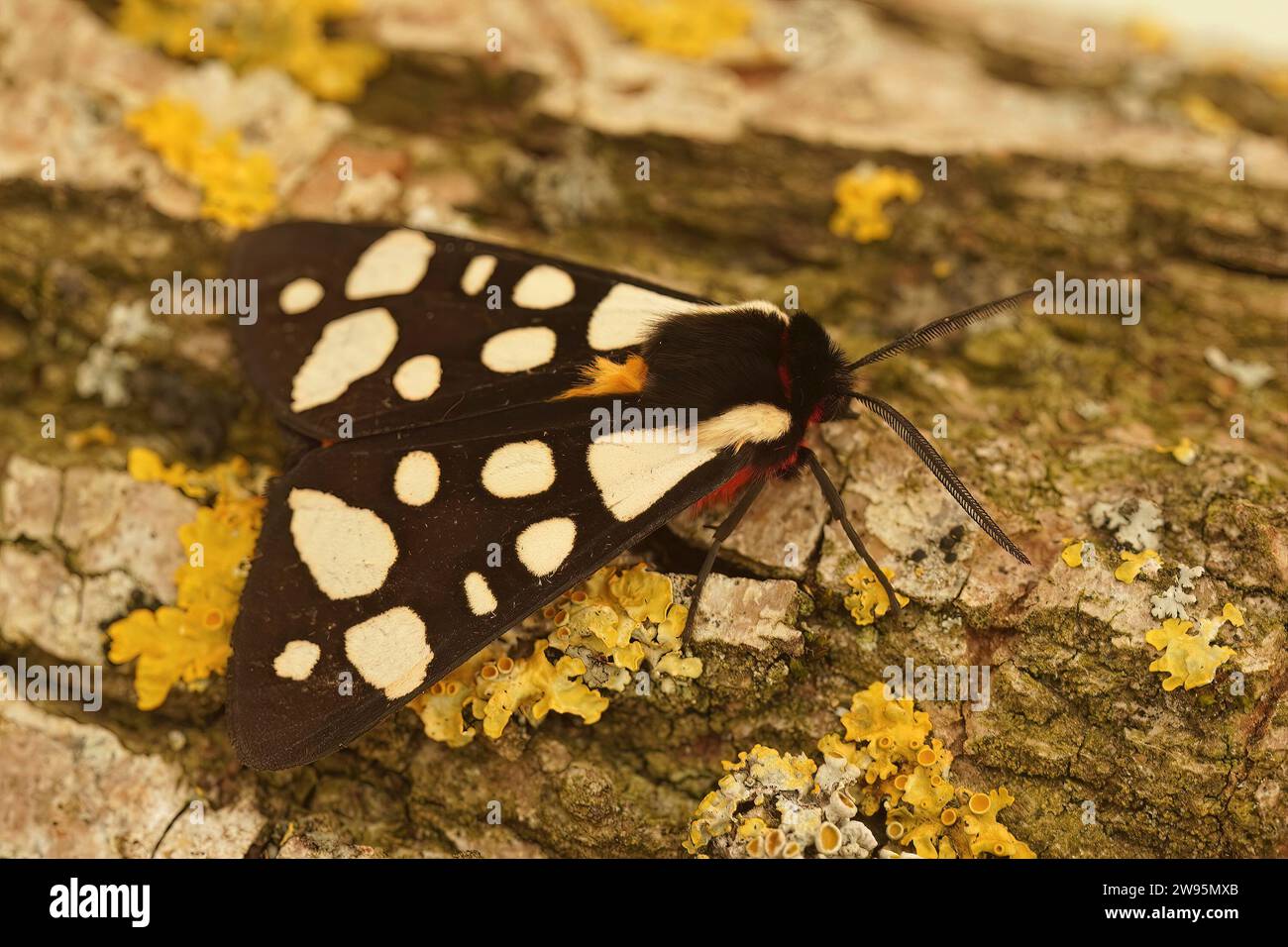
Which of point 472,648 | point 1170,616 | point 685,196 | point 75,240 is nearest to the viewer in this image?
point 472,648

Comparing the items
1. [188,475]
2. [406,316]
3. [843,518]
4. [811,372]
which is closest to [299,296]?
[406,316]

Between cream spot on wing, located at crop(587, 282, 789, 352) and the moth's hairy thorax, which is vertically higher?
cream spot on wing, located at crop(587, 282, 789, 352)

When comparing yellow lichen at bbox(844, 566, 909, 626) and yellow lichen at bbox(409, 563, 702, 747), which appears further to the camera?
yellow lichen at bbox(844, 566, 909, 626)

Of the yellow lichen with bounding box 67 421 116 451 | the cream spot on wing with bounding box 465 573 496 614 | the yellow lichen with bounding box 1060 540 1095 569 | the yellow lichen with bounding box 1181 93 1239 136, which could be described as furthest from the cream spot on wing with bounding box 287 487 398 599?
the yellow lichen with bounding box 1181 93 1239 136

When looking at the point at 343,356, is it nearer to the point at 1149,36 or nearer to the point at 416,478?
the point at 416,478

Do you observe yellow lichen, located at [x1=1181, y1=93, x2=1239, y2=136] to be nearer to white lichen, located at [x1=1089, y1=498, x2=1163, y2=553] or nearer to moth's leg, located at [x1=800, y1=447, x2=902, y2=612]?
white lichen, located at [x1=1089, y1=498, x2=1163, y2=553]

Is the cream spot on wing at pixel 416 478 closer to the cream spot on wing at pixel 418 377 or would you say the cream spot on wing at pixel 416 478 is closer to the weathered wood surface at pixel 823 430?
the cream spot on wing at pixel 418 377
